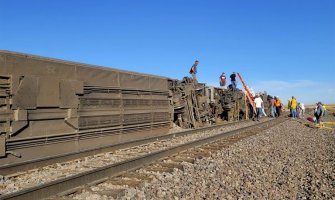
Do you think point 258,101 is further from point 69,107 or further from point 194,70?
point 69,107

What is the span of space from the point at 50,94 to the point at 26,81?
0.83 meters

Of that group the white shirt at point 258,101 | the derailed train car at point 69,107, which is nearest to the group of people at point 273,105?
the white shirt at point 258,101

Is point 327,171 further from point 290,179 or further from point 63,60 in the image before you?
point 63,60

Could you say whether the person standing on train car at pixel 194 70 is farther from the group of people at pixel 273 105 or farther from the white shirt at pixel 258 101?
the white shirt at pixel 258 101

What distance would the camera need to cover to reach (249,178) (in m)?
7.00

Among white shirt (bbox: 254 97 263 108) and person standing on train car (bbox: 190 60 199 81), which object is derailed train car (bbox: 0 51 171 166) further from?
white shirt (bbox: 254 97 263 108)

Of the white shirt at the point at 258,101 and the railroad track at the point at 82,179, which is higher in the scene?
the white shirt at the point at 258,101

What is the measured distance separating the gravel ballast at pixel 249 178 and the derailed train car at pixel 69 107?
11.7ft

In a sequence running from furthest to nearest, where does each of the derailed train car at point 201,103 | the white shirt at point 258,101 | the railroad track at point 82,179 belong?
the white shirt at point 258,101 < the derailed train car at point 201,103 < the railroad track at point 82,179

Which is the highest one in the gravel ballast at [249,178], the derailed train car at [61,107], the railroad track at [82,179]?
the derailed train car at [61,107]

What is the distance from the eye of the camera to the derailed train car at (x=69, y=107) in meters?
8.46

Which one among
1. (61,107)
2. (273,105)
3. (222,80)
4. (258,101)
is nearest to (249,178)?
(61,107)

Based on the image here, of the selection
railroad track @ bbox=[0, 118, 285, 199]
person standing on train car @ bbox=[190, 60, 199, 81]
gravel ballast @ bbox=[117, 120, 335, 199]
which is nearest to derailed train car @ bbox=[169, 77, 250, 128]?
person standing on train car @ bbox=[190, 60, 199, 81]

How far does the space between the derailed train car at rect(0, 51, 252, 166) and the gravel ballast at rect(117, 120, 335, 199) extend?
140 inches
